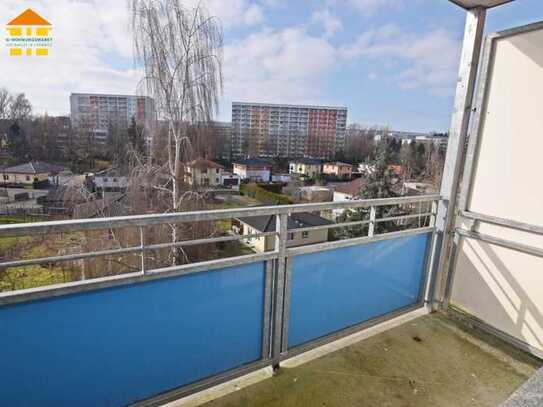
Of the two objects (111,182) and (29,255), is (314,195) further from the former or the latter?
(29,255)

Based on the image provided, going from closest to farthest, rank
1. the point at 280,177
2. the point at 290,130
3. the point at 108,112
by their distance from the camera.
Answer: the point at 108,112 → the point at 280,177 → the point at 290,130

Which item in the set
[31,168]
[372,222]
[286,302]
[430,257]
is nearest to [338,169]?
[31,168]

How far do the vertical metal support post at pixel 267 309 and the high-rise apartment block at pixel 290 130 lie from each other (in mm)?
29989

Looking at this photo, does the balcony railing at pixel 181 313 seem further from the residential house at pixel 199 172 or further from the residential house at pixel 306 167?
the residential house at pixel 306 167

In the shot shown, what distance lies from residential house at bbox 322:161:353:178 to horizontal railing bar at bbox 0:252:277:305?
30002 mm

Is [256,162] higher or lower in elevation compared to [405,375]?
lower

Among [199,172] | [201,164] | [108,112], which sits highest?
[108,112]

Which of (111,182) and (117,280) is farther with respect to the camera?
(111,182)

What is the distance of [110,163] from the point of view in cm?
691

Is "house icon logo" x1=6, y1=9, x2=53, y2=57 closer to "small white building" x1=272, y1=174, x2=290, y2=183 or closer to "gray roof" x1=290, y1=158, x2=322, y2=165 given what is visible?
"small white building" x1=272, y1=174, x2=290, y2=183

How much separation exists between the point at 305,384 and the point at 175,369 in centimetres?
73

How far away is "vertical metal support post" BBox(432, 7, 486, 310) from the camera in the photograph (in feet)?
7.11

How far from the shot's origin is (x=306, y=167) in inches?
1240

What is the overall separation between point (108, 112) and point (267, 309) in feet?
33.1
